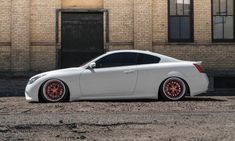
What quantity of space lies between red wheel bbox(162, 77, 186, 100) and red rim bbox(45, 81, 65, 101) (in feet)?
8.32

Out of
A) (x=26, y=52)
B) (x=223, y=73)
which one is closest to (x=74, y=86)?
(x=26, y=52)

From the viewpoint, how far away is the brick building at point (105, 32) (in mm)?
18391

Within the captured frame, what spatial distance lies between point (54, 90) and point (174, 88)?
2975 millimetres

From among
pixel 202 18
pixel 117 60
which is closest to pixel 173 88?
pixel 117 60

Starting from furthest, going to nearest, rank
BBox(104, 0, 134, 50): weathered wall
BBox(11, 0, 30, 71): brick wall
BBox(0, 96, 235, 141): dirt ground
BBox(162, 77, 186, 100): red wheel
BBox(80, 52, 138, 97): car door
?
1. BBox(104, 0, 134, 50): weathered wall
2. BBox(11, 0, 30, 71): brick wall
3. BBox(162, 77, 186, 100): red wheel
4. BBox(80, 52, 138, 97): car door
5. BBox(0, 96, 235, 141): dirt ground

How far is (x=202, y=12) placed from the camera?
738 inches

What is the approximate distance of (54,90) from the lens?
38.5 ft

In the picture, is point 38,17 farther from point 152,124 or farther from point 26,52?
point 152,124

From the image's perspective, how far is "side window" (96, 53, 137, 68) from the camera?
1219 cm

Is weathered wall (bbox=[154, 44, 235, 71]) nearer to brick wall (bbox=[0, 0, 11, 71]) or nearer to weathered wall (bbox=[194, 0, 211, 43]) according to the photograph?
weathered wall (bbox=[194, 0, 211, 43])

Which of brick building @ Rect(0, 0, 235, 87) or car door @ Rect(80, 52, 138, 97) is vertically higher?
brick building @ Rect(0, 0, 235, 87)

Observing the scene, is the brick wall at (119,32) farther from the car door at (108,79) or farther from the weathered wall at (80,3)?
the car door at (108,79)

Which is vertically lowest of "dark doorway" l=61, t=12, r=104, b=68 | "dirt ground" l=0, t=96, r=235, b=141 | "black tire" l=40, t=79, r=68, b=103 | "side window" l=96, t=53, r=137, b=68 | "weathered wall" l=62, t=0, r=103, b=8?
"dirt ground" l=0, t=96, r=235, b=141

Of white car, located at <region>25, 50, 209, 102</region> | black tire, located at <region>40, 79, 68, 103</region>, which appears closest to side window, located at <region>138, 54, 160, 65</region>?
white car, located at <region>25, 50, 209, 102</region>
